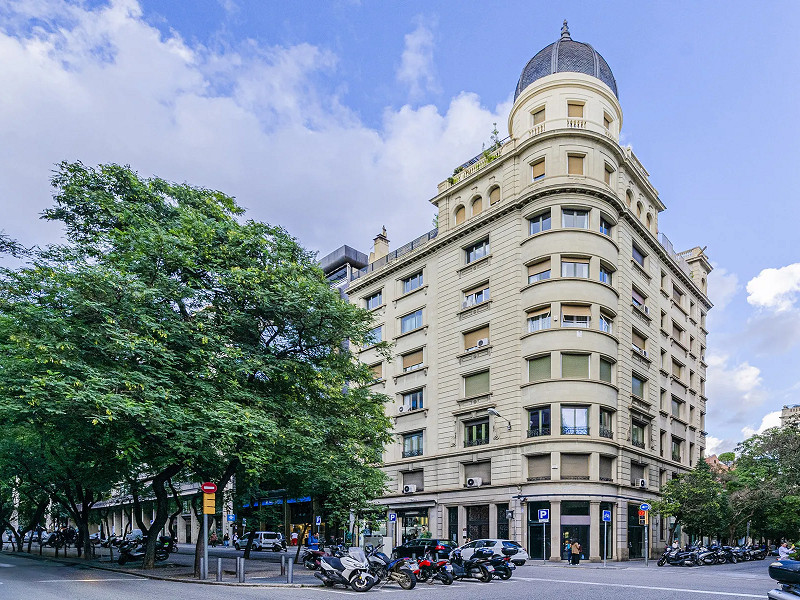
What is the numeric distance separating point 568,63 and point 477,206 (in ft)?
36.3

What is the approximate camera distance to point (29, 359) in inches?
740

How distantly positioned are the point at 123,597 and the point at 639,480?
3375 cm

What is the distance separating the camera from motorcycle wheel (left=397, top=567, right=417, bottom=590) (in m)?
20.8

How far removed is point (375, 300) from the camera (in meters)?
55.2

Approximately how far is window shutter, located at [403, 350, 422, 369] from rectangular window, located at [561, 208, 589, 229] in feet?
47.9

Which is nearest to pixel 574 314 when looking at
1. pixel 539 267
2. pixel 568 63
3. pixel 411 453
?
pixel 539 267

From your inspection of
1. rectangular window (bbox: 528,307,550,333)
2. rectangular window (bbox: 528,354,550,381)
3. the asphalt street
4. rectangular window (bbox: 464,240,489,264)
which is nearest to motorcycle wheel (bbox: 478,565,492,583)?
the asphalt street

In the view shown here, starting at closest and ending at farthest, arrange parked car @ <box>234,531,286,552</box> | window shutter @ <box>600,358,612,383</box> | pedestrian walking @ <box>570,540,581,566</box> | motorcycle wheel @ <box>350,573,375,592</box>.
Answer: motorcycle wheel @ <box>350,573,375,592</box> < pedestrian walking @ <box>570,540,581,566</box> < window shutter @ <box>600,358,612,383</box> < parked car @ <box>234,531,286,552</box>

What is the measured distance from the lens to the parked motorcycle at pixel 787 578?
8391 mm

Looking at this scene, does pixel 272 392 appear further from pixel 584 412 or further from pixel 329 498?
pixel 584 412

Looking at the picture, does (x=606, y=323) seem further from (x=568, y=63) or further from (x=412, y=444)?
(x=568, y=63)

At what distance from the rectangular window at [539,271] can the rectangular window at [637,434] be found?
37.2ft

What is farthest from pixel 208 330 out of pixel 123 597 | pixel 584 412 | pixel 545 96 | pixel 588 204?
pixel 545 96

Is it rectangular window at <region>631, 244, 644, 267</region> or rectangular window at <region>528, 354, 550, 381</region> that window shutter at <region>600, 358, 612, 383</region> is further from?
rectangular window at <region>631, 244, 644, 267</region>
